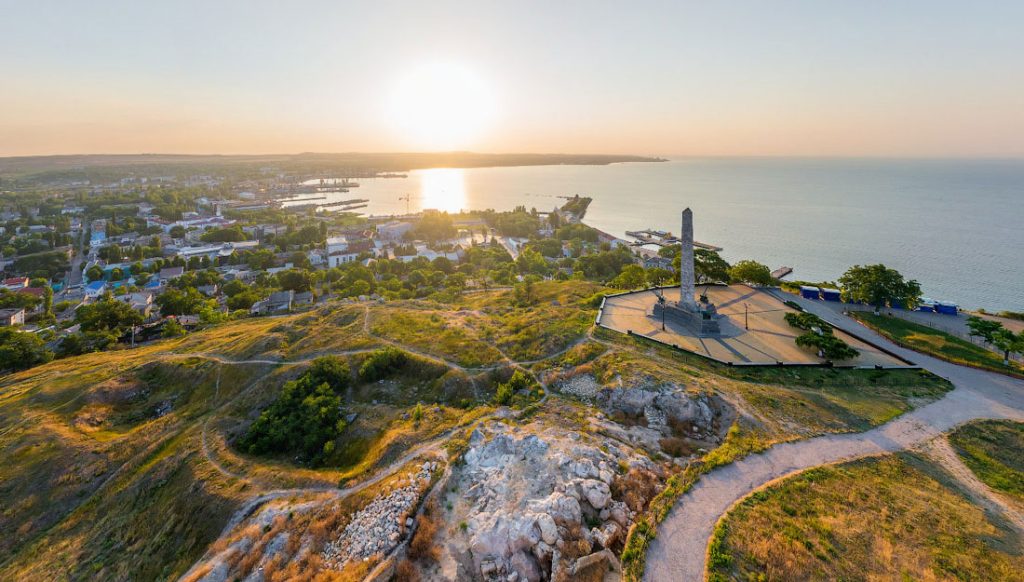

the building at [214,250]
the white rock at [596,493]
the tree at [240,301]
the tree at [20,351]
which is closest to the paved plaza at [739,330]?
the white rock at [596,493]

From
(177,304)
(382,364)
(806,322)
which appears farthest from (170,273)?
(806,322)

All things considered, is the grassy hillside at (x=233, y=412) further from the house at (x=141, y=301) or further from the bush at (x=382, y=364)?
the house at (x=141, y=301)

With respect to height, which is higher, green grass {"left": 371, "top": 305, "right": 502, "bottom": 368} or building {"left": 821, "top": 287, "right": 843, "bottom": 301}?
building {"left": 821, "top": 287, "right": 843, "bottom": 301}

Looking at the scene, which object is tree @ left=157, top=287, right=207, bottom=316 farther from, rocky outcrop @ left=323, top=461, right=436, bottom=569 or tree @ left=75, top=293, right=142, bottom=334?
rocky outcrop @ left=323, top=461, right=436, bottom=569

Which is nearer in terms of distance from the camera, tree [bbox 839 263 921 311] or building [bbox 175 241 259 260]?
tree [bbox 839 263 921 311]

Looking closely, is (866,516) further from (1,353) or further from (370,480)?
(1,353)

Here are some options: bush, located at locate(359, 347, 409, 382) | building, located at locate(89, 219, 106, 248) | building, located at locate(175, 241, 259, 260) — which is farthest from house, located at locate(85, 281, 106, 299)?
bush, located at locate(359, 347, 409, 382)

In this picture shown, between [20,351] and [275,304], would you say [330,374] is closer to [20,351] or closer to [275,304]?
[275,304]
